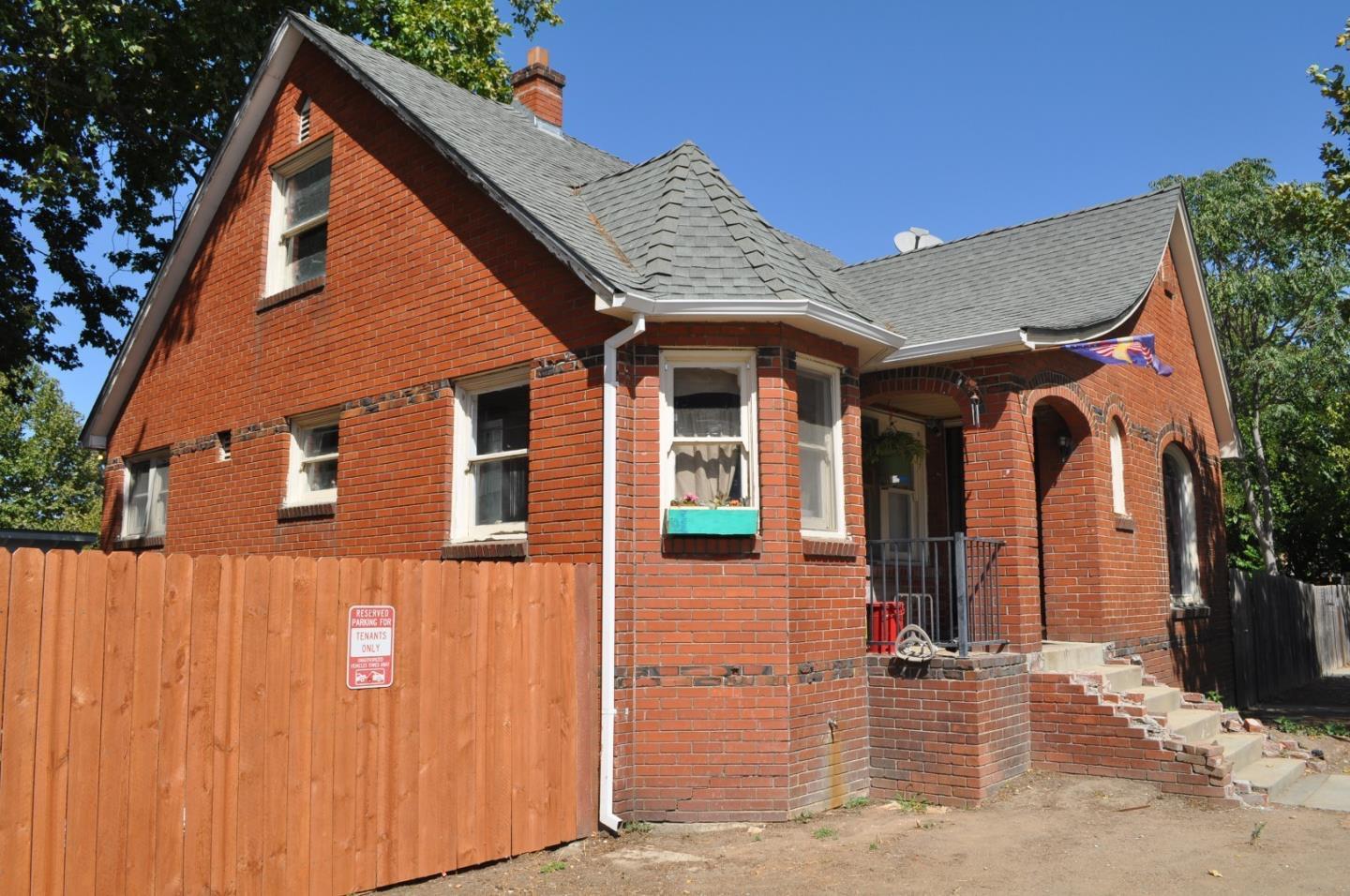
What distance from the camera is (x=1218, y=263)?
29406mm

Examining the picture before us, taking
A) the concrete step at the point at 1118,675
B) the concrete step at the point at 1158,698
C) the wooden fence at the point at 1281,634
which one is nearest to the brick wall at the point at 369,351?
the concrete step at the point at 1118,675

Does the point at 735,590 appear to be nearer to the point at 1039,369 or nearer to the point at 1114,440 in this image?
the point at 1039,369

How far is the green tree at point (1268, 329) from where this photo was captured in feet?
90.6

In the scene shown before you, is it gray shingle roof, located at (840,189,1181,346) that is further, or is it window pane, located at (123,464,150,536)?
window pane, located at (123,464,150,536)

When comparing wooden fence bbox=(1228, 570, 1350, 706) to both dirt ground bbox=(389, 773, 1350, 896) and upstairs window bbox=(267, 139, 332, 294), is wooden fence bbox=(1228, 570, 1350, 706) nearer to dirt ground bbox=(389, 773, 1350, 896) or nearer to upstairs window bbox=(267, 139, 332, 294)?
dirt ground bbox=(389, 773, 1350, 896)

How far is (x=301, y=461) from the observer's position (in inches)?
445

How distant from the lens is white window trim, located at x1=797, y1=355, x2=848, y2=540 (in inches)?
353

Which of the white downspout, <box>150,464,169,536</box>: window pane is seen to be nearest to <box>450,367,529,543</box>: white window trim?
the white downspout

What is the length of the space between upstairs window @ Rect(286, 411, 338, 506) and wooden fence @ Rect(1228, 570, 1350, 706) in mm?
12193

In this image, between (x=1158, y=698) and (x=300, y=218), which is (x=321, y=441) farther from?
(x=1158, y=698)

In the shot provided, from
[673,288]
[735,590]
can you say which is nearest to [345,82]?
[673,288]

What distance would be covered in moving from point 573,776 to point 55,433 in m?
51.1

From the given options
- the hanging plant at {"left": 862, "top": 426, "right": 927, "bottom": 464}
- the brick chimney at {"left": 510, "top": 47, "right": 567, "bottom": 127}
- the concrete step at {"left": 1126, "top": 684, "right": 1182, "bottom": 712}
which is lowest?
the concrete step at {"left": 1126, "top": 684, "right": 1182, "bottom": 712}

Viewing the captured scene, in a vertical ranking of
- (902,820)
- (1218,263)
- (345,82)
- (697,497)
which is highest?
(1218,263)
